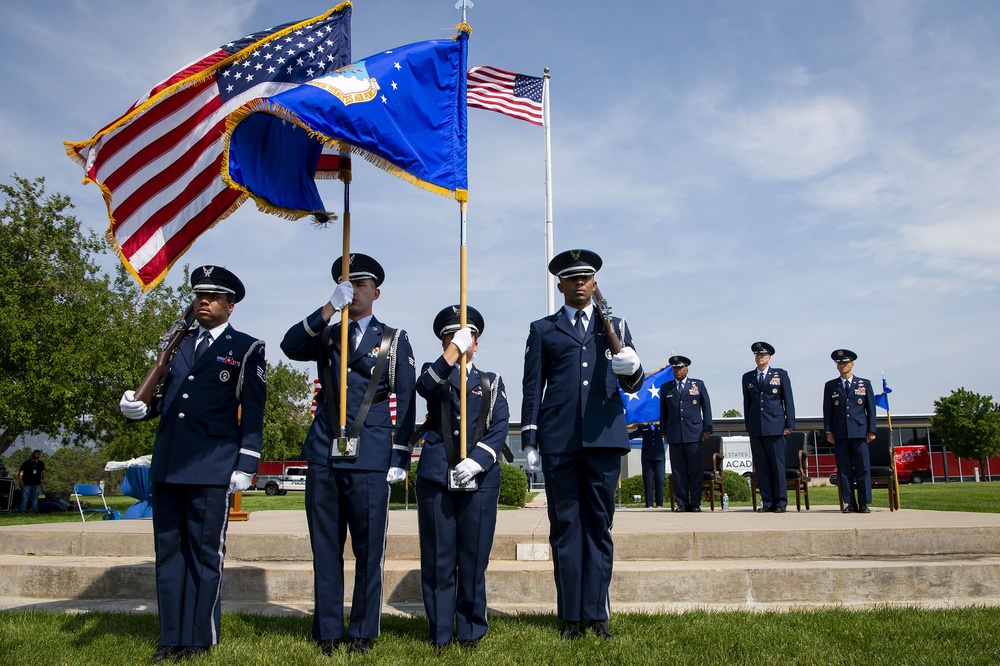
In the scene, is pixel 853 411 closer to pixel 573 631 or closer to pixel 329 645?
pixel 573 631

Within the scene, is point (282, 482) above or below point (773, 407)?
below

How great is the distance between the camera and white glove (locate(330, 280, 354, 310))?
464 cm

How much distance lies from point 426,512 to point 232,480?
1.23 meters

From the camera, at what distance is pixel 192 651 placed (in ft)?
14.7

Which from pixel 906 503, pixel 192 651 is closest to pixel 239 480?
pixel 192 651

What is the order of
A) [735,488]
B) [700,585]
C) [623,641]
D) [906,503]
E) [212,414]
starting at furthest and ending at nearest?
[735,488] < [906,503] < [700,585] < [212,414] < [623,641]

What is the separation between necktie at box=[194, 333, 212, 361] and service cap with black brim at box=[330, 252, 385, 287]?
923 mm

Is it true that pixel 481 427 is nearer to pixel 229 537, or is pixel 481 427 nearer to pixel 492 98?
pixel 229 537

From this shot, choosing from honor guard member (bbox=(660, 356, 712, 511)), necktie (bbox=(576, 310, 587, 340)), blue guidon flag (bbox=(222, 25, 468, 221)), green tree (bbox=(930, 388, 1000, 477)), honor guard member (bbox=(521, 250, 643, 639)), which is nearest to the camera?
honor guard member (bbox=(521, 250, 643, 639))

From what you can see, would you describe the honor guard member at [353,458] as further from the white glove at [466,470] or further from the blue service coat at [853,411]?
the blue service coat at [853,411]

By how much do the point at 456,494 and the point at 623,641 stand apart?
1.37 metres

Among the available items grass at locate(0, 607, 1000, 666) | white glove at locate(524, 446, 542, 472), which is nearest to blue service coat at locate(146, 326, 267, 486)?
grass at locate(0, 607, 1000, 666)

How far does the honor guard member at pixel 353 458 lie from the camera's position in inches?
181

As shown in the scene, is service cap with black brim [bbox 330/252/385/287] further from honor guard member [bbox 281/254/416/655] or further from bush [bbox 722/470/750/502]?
bush [bbox 722/470/750/502]
